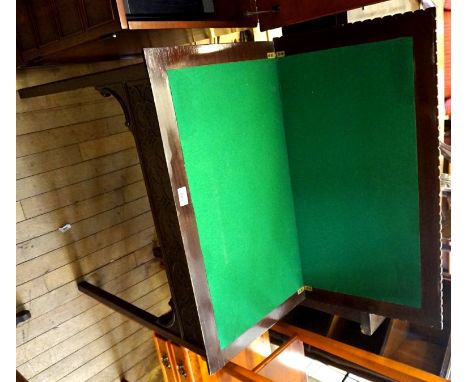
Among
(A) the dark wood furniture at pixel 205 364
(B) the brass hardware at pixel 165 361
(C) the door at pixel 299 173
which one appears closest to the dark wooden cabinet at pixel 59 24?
(C) the door at pixel 299 173

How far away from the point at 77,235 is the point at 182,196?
1.33 metres

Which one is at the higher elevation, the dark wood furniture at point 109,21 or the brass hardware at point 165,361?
→ the dark wood furniture at point 109,21

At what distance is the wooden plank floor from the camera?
7.01ft

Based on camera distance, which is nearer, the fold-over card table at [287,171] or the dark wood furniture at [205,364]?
the fold-over card table at [287,171]

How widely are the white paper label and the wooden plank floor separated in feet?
4.05

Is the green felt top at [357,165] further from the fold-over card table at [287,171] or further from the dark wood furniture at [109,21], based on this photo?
the dark wood furniture at [109,21]

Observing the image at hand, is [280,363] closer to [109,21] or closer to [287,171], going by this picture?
[287,171]

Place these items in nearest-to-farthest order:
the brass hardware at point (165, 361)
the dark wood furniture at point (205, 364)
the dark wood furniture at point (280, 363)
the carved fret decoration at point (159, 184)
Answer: the carved fret decoration at point (159, 184), the dark wood furniture at point (280, 363), the dark wood furniture at point (205, 364), the brass hardware at point (165, 361)

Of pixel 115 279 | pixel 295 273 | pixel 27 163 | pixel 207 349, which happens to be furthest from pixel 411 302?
pixel 27 163

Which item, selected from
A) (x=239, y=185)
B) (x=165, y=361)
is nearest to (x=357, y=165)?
(x=239, y=185)

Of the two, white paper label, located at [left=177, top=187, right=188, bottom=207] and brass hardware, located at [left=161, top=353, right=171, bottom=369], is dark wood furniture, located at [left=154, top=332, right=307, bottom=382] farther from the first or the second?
white paper label, located at [left=177, top=187, right=188, bottom=207]

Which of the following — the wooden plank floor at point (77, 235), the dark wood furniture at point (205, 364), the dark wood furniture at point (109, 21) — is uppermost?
the dark wood furniture at point (109, 21)

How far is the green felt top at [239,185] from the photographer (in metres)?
1.34
